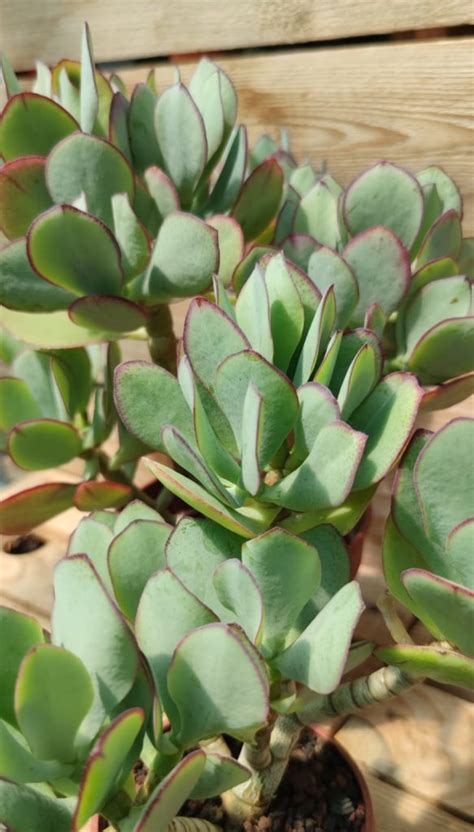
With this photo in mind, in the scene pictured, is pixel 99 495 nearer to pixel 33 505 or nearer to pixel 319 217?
pixel 33 505

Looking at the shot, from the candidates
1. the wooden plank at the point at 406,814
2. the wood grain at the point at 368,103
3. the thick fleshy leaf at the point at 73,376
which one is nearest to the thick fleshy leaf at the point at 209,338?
the thick fleshy leaf at the point at 73,376

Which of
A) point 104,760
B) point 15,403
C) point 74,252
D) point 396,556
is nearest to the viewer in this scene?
point 104,760

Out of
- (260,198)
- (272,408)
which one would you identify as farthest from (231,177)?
(272,408)

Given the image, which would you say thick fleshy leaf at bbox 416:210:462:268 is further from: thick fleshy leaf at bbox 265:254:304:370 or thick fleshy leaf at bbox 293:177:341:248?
thick fleshy leaf at bbox 265:254:304:370

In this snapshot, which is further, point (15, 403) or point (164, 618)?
point (15, 403)

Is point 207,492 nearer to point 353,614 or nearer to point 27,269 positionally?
point 353,614

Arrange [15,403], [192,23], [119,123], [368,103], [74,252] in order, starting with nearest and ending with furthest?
[74,252]
[119,123]
[15,403]
[368,103]
[192,23]

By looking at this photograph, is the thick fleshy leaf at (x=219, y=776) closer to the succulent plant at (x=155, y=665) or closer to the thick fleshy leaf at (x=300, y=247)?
the succulent plant at (x=155, y=665)
